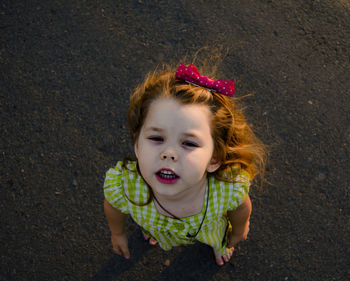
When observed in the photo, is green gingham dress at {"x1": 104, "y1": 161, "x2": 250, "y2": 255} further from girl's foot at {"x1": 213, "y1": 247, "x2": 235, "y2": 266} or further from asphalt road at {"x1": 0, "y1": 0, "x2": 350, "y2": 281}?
asphalt road at {"x1": 0, "y1": 0, "x2": 350, "y2": 281}

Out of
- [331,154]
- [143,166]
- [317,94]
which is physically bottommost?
[143,166]

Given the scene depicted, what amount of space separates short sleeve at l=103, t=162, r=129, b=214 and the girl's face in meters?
0.33

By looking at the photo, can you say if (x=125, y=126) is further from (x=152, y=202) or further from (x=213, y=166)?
(x=213, y=166)

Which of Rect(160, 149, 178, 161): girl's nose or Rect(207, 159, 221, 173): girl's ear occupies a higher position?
Rect(160, 149, 178, 161): girl's nose

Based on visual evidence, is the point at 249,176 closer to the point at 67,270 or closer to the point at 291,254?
the point at 291,254

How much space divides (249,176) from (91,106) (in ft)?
4.87

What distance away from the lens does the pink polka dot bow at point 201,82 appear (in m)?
1.73

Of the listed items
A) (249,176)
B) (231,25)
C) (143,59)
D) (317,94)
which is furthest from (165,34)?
(249,176)

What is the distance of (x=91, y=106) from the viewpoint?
2.79m

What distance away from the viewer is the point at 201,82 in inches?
68.6

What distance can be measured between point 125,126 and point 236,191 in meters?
1.21

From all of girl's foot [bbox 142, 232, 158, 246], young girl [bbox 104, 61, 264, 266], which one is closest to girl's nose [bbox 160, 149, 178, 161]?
young girl [bbox 104, 61, 264, 266]

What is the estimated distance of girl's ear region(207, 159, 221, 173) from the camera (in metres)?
1.82

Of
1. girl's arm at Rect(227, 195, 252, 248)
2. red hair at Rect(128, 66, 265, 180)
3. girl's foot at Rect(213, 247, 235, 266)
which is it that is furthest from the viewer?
girl's foot at Rect(213, 247, 235, 266)
